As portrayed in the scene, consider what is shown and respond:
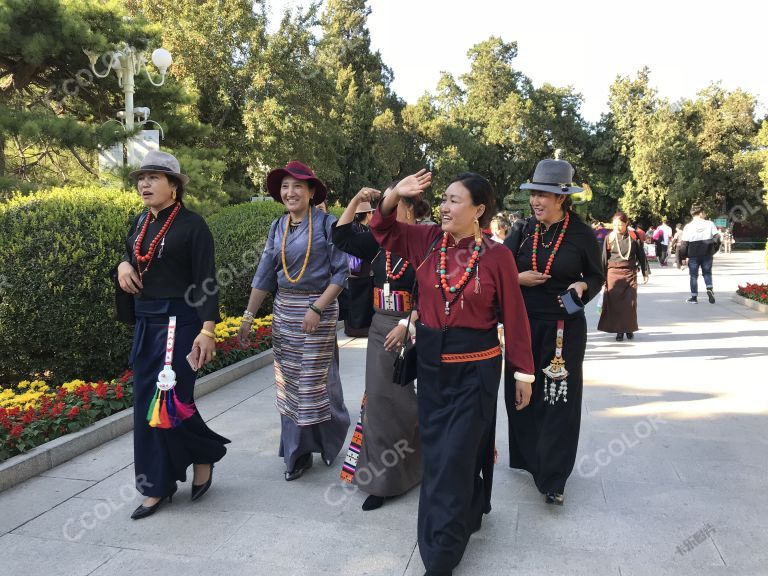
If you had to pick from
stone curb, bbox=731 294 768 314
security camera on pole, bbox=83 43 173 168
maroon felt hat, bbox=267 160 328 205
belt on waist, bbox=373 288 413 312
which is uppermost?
security camera on pole, bbox=83 43 173 168

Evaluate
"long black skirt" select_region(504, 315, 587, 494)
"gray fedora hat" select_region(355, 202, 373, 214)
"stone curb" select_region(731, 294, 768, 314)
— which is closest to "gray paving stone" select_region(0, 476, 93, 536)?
"gray fedora hat" select_region(355, 202, 373, 214)

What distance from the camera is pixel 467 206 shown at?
286cm

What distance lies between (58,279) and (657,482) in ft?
16.4

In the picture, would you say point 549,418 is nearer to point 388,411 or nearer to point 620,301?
point 388,411

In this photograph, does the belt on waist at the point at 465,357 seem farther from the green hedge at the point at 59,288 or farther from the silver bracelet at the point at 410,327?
the green hedge at the point at 59,288

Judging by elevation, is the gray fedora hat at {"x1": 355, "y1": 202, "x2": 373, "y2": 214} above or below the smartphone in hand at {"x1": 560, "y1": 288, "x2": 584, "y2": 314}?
above

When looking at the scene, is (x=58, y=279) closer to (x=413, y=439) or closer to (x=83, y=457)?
(x=83, y=457)

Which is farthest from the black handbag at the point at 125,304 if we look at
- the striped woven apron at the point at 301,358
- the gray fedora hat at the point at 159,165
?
the striped woven apron at the point at 301,358

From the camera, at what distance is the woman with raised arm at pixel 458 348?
281 cm

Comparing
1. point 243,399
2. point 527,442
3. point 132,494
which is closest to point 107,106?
point 243,399

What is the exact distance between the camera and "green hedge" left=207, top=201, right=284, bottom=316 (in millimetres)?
8914

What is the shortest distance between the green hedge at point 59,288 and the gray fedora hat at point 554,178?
3.95m

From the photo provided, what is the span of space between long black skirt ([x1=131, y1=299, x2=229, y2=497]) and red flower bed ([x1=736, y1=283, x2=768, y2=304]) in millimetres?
11160

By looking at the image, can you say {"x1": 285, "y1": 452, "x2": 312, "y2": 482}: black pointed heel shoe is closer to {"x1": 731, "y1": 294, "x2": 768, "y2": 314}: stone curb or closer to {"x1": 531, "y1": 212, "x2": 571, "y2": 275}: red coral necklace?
{"x1": 531, "y1": 212, "x2": 571, "y2": 275}: red coral necklace
